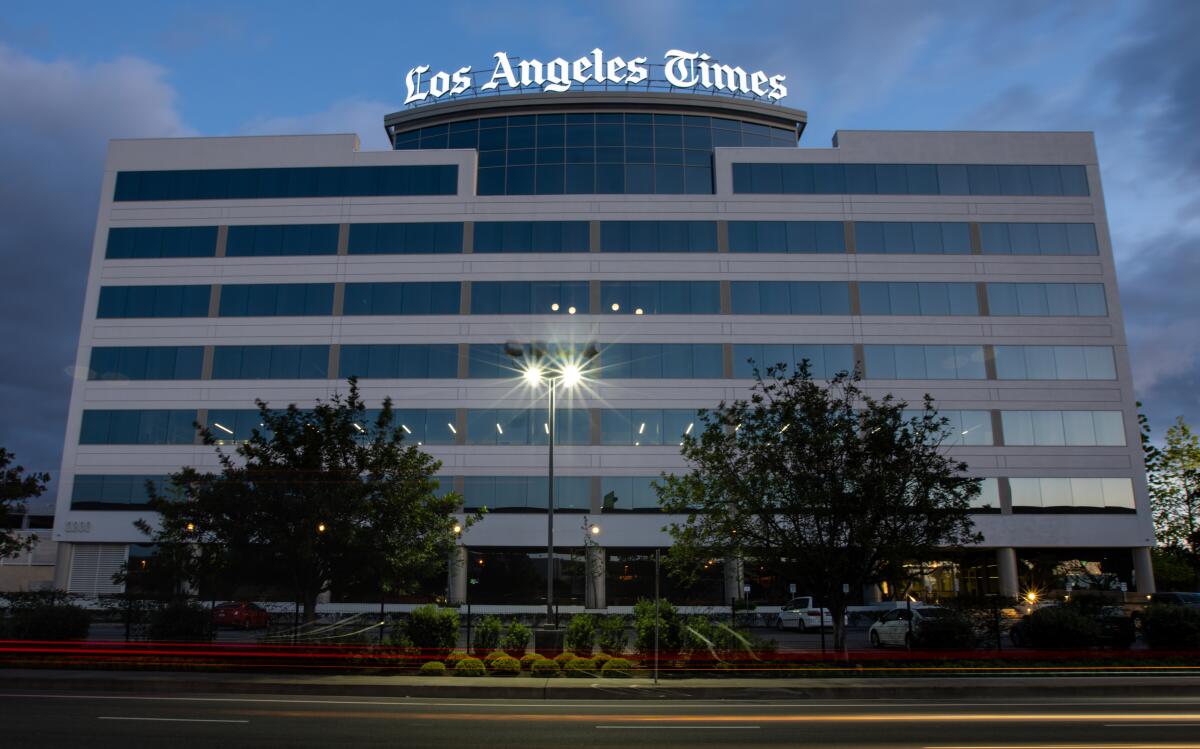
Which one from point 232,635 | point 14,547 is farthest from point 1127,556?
point 14,547

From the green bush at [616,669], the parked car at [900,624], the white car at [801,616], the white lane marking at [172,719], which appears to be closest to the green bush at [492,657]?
the green bush at [616,669]

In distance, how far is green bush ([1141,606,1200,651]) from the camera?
2406 centimetres

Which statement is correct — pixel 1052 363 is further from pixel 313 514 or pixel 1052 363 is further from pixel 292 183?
pixel 292 183

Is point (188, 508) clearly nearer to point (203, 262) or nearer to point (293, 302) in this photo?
point (293, 302)

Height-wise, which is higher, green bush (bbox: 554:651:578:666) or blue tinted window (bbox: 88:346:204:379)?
blue tinted window (bbox: 88:346:204:379)

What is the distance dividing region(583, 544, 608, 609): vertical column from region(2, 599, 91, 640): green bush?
81.7 feet

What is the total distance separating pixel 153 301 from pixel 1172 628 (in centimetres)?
4830

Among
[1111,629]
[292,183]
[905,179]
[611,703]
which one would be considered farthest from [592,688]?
[292,183]

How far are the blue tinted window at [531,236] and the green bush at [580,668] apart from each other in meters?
29.9

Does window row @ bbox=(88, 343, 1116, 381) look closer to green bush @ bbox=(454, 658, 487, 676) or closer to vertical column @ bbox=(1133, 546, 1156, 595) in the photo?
vertical column @ bbox=(1133, 546, 1156, 595)

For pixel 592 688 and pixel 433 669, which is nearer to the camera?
pixel 592 688

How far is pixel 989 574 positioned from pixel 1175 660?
974 inches

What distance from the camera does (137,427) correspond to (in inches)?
1822

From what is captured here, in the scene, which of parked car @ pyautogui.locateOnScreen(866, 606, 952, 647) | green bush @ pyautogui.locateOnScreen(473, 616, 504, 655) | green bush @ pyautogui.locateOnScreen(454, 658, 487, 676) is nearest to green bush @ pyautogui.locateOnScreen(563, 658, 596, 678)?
green bush @ pyautogui.locateOnScreen(454, 658, 487, 676)
